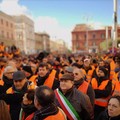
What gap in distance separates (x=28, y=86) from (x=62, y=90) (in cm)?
68

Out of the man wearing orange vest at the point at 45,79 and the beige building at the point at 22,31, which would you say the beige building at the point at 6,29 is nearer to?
the beige building at the point at 22,31

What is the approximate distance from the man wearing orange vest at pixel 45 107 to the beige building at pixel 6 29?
55373 millimetres

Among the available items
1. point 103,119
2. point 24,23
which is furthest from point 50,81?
point 24,23

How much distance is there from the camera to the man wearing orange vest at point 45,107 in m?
2.67

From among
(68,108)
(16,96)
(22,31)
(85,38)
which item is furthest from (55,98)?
(85,38)

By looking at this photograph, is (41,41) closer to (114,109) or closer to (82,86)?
(82,86)

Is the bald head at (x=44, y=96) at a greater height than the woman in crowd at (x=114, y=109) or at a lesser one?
greater

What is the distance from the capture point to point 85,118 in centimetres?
378

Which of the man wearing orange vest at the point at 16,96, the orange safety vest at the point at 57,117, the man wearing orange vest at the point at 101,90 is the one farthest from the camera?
the man wearing orange vest at the point at 101,90

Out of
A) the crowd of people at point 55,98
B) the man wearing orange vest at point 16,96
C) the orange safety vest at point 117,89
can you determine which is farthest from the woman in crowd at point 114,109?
the man wearing orange vest at point 16,96

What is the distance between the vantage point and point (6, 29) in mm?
60344

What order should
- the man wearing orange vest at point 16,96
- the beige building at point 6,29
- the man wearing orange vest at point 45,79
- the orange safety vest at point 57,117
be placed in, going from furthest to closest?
the beige building at point 6,29 → the man wearing orange vest at point 45,79 → the man wearing orange vest at point 16,96 → the orange safety vest at point 57,117

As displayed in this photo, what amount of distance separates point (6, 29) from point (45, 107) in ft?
196

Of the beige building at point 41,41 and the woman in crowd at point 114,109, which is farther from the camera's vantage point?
the beige building at point 41,41
